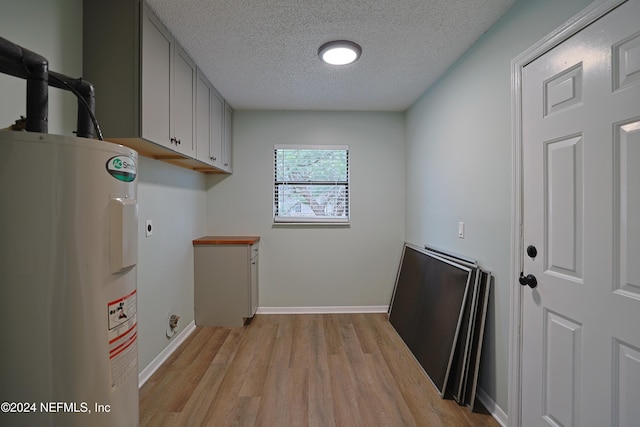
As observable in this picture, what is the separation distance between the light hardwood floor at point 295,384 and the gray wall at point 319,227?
597 millimetres

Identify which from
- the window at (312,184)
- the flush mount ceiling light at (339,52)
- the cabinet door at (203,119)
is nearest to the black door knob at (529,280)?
the flush mount ceiling light at (339,52)


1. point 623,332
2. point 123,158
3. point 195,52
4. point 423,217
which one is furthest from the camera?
point 423,217

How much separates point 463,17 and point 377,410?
260 cm

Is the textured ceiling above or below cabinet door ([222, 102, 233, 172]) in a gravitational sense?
above

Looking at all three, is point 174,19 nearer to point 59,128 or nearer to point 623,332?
point 59,128

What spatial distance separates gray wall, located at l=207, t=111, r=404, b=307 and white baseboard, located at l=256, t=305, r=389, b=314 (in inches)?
1.9

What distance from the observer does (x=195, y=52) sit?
2150mm

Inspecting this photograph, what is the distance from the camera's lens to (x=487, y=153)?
1.87m

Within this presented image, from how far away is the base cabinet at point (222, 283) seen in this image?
9.91ft

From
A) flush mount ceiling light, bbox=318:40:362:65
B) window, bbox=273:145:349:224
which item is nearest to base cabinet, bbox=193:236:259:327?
window, bbox=273:145:349:224

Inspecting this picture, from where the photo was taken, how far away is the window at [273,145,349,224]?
3.48 metres

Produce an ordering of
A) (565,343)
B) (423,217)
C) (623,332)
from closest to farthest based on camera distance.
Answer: (623,332) < (565,343) < (423,217)

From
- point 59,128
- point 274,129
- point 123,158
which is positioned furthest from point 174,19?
point 274,129

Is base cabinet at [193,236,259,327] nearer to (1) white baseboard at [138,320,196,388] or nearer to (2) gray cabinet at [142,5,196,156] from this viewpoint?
(1) white baseboard at [138,320,196,388]
